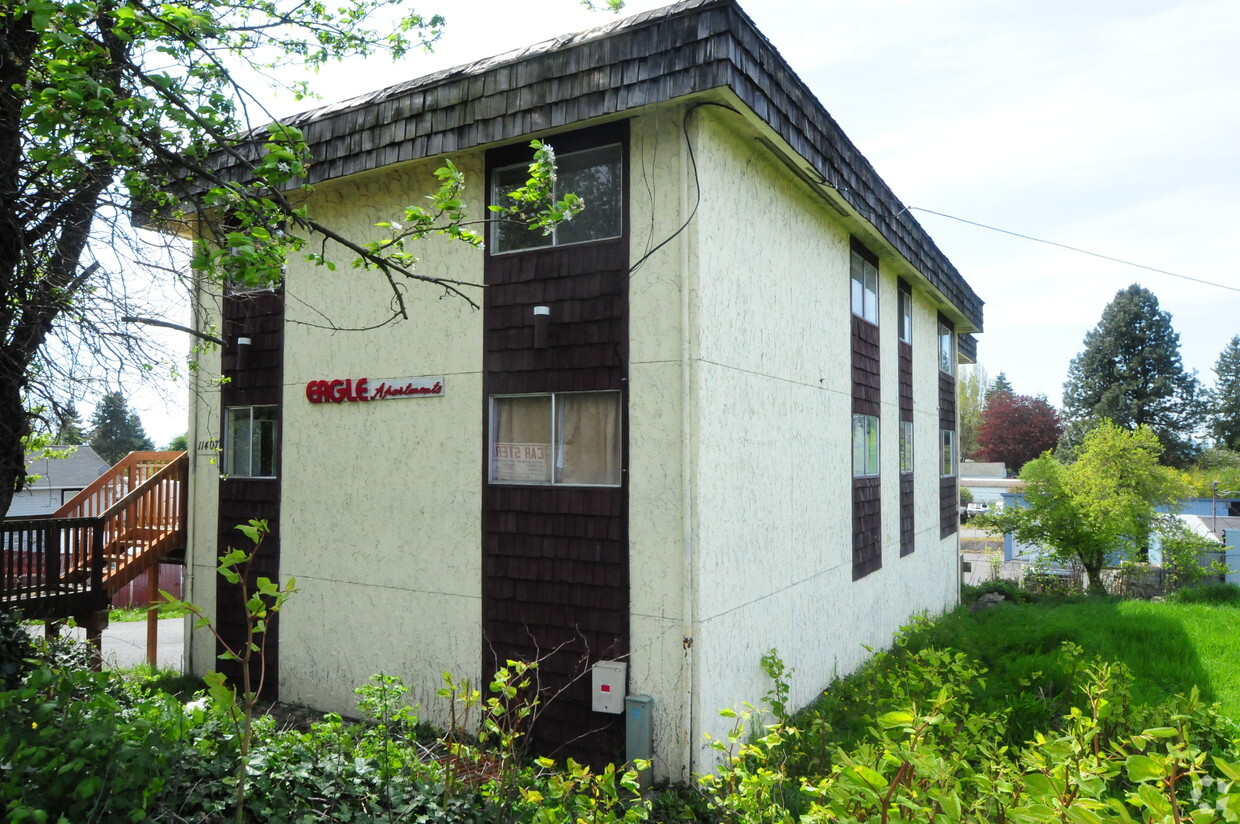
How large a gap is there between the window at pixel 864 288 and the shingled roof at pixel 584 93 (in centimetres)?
259

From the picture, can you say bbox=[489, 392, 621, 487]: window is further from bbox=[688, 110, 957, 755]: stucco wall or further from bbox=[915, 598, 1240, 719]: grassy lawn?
bbox=[915, 598, 1240, 719]: grassy lawn

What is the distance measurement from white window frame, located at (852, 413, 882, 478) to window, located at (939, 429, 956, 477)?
5898mm

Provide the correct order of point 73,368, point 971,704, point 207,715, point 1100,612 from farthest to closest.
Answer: point 1100,612 → point 971,704 → point 73,368 → point 207,715

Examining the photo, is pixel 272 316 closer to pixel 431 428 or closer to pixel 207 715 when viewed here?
pixel 431 428

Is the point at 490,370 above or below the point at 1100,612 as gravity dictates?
above

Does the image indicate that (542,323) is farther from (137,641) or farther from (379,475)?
(137,641)

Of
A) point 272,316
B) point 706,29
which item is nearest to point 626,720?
point 706,29

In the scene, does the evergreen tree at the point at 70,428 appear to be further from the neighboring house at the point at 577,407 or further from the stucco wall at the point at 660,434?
the stucco wall at the point at 660,434

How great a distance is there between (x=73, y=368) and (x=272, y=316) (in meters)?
3.87

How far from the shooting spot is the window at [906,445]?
1441 centimetres

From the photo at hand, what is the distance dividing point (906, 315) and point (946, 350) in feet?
15.2

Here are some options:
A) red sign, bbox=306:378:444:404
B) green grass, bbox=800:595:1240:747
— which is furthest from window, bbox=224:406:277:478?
green grass, bbox=800:595:1240:747

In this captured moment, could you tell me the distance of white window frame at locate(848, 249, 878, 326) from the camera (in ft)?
39.6

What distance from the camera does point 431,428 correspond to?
8.73 metres
